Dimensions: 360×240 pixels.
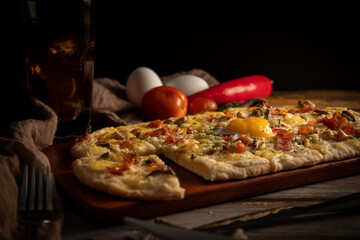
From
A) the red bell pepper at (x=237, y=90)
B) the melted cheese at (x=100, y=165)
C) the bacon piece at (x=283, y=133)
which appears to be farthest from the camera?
the red bell pepper at (x=237, y=90)

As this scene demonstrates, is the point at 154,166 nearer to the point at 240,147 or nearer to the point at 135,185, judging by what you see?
the point at 135,185

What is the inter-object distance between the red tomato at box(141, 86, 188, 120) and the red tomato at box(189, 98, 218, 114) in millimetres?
239

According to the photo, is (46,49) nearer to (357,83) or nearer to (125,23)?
(125,23)

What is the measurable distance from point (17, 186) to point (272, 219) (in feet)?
5.55

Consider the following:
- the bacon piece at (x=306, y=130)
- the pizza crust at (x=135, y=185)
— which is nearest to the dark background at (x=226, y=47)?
the bacon piece at (x=306, y=130)

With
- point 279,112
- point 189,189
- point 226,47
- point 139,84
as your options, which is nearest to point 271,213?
point 189,189

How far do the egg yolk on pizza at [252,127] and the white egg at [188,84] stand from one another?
7.54 feet

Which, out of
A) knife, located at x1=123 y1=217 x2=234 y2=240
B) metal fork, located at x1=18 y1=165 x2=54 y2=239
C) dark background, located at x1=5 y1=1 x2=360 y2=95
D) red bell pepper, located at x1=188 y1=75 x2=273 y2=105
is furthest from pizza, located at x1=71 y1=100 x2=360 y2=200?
dark background, located at x1=5 y1=1 x2=360 y2=95

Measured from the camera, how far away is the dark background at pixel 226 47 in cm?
690

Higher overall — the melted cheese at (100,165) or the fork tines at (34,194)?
the melted cheese at (100,165)

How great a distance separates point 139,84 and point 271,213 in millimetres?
3407

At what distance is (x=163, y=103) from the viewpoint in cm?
521

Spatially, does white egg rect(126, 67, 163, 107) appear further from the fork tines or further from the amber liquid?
the fork tines

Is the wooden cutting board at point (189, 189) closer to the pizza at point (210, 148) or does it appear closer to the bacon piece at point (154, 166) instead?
the pizza at point (210, 148)
